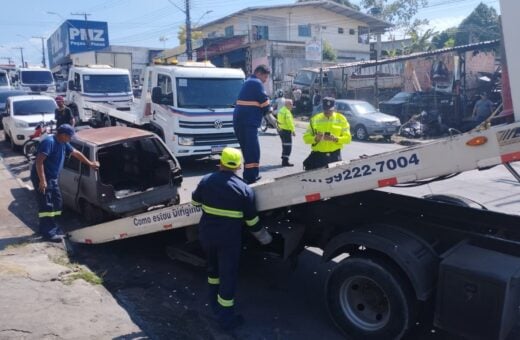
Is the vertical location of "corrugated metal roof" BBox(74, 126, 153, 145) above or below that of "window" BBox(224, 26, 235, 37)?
below

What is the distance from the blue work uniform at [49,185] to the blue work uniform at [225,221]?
3318 millimetres

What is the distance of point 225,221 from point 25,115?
1230cm

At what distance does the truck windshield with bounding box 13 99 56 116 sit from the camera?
14238mm

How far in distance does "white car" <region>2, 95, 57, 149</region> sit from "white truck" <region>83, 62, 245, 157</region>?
438cm

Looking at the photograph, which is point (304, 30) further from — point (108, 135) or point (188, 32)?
point (108, 135)

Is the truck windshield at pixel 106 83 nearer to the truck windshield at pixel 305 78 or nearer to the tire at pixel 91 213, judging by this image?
the tire at pixel 91 213

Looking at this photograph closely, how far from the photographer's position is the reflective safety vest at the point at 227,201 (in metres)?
3.99

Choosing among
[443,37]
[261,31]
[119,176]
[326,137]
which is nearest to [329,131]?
[326,137]

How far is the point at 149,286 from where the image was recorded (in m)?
5.20

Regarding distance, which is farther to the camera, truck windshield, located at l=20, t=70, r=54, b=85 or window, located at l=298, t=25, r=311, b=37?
window, located at l=298, t=25, r=311, b=37

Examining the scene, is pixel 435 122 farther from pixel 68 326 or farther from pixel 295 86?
pixel 68 326

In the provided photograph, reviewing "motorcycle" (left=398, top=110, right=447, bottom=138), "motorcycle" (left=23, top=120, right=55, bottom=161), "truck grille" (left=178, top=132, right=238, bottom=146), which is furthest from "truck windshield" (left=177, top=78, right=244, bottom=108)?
"motorcycle" (left=398, top=110, right=447, bottom=138)

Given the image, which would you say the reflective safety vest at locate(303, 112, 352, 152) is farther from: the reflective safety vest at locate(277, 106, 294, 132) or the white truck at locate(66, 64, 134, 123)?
the white truck at locate(66, 64, 134, 123)

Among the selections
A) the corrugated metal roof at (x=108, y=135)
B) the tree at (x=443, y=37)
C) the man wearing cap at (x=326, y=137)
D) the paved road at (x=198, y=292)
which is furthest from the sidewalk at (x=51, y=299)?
the tree at (x=443, y=37)
